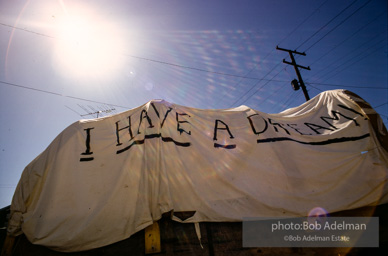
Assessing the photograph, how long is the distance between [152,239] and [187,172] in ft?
3.01

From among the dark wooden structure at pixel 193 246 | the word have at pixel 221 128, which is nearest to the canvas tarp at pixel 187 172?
the word have at pixel 221 128

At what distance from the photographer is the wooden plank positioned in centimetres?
198

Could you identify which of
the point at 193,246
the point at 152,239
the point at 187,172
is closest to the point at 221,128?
the point at 187,172

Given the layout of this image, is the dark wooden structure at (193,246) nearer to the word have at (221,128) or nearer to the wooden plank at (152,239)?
the wooden plank at (152,239)

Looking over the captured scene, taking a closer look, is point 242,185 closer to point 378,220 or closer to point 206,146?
point 206,146

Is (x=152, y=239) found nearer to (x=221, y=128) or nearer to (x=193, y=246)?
(x=193, y=246)

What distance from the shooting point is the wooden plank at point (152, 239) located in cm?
198

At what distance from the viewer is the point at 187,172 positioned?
94.1 inches

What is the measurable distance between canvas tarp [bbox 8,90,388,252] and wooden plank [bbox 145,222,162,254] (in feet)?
0.51

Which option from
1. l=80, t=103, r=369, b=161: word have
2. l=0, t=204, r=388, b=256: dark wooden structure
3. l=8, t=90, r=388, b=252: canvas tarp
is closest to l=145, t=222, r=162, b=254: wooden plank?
l=0, t=204, r=388, b=256: dark wooden structure

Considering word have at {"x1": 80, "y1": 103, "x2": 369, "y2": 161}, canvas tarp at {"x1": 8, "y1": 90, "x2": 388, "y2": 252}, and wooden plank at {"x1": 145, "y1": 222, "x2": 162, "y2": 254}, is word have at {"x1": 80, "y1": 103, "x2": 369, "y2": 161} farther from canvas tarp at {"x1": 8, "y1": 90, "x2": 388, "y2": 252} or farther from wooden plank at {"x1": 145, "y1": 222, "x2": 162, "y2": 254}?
wooden plank at {"x1": 145, "y1": 222, "x2": 162, "y2": 254}

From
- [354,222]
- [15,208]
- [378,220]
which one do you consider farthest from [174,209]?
[378,220]

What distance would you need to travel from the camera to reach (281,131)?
290 cm

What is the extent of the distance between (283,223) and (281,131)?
1443 millimetres
